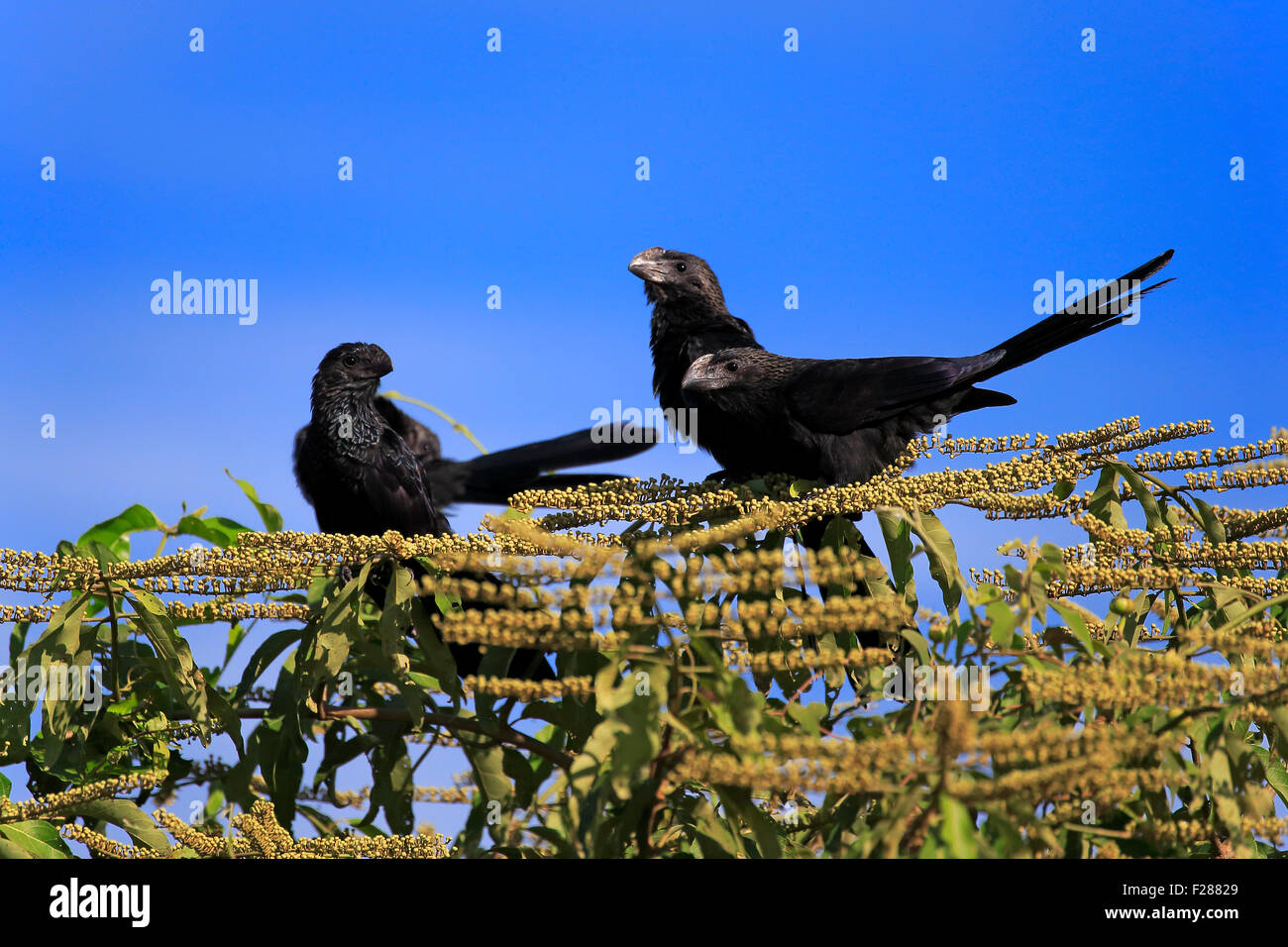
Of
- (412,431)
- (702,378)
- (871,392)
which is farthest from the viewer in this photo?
(412,431)

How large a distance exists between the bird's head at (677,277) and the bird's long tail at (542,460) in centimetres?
60

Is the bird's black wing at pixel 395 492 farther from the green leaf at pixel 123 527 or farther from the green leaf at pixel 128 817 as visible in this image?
the green leaf at pixel 128 817

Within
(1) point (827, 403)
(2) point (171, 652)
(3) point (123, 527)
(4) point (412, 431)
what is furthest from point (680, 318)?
(2) point (171, 652)

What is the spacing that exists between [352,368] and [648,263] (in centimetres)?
127

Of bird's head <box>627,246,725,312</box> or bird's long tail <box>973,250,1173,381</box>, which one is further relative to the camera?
bird's head <box>627,246,725,312</box>

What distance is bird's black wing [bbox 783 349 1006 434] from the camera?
3152mm

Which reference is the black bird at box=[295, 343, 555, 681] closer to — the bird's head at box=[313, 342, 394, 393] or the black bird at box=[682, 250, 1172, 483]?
the bird's head at box=[313, 342, 394, 393]

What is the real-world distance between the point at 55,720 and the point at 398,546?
35.4 inches

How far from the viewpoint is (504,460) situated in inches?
178

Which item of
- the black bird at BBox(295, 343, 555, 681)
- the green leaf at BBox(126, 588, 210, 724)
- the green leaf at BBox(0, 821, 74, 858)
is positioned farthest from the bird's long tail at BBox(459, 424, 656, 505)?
the green leaf at BBox(0, 821, 74, 858)

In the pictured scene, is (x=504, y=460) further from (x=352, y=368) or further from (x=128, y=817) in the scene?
(x=128, y=817)

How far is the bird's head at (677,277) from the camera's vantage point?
422 centimetres

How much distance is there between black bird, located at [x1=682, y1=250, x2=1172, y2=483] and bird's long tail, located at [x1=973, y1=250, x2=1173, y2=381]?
0.01 metres
